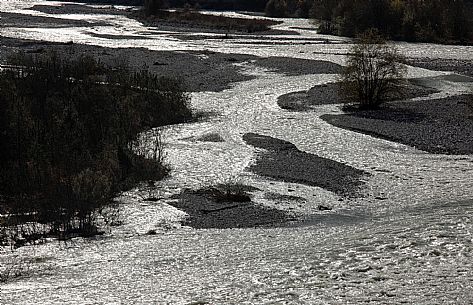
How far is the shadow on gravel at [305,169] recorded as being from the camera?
15.7 m

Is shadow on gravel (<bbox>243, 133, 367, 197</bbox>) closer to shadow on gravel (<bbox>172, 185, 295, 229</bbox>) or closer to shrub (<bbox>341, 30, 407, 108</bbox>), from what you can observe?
shadow on gravel (<bbox>172, 185, 295, 229</bbox>)

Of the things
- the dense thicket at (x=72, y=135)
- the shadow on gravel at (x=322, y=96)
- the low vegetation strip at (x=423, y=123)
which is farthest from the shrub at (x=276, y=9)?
the dense thicket at (x=72, y=135)

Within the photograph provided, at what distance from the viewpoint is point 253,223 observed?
42.4 feet

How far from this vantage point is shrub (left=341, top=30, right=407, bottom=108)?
25719mm

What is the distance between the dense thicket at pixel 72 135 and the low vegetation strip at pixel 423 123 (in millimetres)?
5781

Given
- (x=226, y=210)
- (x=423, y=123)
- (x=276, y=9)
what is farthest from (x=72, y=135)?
(x=276, y=9)

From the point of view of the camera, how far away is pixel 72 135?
56.6 feet

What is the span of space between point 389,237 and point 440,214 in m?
1.90

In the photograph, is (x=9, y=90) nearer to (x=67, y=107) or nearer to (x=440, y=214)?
(x=67, y=107)

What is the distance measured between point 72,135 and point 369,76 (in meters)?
A: 12.3

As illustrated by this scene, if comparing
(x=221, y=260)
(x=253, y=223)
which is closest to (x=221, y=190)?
(x=253, y=223)

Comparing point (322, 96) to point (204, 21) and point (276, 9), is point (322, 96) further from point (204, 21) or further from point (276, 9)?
point (276, 9)

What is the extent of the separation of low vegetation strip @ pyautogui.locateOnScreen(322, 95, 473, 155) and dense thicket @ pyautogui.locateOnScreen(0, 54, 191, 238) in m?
5.78

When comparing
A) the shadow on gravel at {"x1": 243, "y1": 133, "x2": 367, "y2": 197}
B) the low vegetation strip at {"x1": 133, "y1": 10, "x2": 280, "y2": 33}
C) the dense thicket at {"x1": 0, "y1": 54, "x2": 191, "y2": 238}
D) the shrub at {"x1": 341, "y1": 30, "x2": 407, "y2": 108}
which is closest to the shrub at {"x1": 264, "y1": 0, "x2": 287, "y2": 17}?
the low vegetation strip at {"x1": 133, "y1": 10, "x2": 280, "y2": 33}
